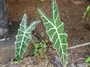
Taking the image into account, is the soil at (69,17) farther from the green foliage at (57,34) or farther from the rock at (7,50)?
the green foliage at (57,34)

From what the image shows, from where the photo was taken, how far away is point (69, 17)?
383 centimetres

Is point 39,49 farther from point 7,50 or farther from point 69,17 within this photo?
point 69,17

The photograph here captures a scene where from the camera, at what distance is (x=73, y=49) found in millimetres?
3160

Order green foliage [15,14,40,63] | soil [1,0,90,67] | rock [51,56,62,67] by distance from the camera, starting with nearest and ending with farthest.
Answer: green foliage [15,14,40,63]
rock [51,56,62,67]
soil [1,0,90,67]

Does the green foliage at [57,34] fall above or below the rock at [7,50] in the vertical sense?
above

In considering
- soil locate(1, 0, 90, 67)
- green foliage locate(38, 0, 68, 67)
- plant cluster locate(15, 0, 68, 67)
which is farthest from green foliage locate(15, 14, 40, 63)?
soil locate(1, 0, 90, 67)

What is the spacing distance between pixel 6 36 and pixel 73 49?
2.62ft

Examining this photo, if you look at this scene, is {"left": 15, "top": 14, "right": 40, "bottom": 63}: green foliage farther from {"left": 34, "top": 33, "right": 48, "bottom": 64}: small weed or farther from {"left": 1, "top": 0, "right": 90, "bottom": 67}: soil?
{"left": 1, "top": 0, "right": 90, "bottom": 67}: soil

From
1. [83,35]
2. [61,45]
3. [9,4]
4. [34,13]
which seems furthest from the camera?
[9,4]

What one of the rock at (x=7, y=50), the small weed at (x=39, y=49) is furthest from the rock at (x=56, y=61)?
the rock at (x=7, y=50)

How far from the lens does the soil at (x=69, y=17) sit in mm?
3129

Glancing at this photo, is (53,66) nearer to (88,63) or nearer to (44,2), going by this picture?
(88,63)

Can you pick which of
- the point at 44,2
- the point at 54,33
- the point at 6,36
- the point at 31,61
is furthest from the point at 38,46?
the point at 44,2

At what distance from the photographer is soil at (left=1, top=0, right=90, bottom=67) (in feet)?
10.3
